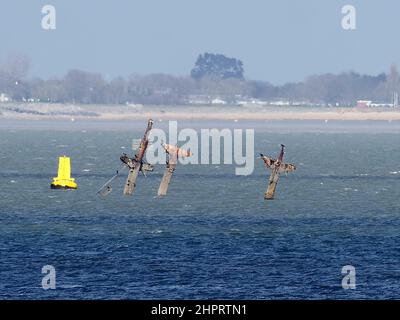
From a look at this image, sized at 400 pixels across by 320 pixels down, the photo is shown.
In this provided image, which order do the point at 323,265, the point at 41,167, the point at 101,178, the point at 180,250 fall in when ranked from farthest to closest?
the point at 41,167, the point at 101,178, the point at 180,250, the point at 323,265

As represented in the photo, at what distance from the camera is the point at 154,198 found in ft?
286

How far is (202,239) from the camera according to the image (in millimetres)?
63688

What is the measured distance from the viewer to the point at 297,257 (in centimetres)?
5769

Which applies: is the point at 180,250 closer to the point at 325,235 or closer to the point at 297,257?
the point at 297,257

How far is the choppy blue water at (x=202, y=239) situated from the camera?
49.9 meters

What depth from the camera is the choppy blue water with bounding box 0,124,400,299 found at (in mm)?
49906

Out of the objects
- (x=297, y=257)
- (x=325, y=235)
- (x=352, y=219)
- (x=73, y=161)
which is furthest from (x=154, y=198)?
(x=73, y=161)

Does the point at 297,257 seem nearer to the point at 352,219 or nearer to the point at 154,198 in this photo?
the point at 352,219
